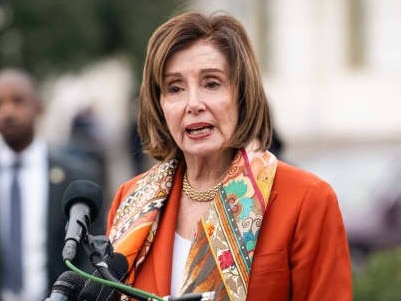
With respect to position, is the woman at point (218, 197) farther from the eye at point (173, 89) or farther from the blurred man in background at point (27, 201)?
the blurred man in background at point (27, 201)

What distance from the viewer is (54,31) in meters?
27.3

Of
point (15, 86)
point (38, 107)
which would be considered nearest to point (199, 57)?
point (15, 86)

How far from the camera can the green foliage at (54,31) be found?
87.5ft

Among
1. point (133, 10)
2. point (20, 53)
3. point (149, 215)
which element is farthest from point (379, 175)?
point (149, 215)

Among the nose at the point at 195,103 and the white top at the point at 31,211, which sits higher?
the nose at the point at 195,103

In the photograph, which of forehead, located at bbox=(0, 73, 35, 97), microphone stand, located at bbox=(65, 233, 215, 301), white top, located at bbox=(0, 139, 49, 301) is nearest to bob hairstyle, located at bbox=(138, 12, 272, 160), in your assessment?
microphone stand, located at bbox=(65, 233, 215, 301)

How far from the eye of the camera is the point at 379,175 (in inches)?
790

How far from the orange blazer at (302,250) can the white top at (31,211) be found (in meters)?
3.35

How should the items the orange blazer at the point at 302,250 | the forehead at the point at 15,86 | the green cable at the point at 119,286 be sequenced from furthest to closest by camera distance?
the forehead at the point at 15,86 < the orange blazer at the point at 302,250 < the green cable at the point at 119,286

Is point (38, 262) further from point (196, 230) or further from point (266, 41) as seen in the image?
point (266, 41)

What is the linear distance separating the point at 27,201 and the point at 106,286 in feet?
12.1

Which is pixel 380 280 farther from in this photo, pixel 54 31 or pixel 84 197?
pixel 54 31

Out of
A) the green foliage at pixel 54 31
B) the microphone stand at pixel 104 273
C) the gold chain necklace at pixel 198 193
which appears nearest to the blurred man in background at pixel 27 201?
the gold chain necklace at pixel 198 193

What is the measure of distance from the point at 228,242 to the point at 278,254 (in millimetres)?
170
